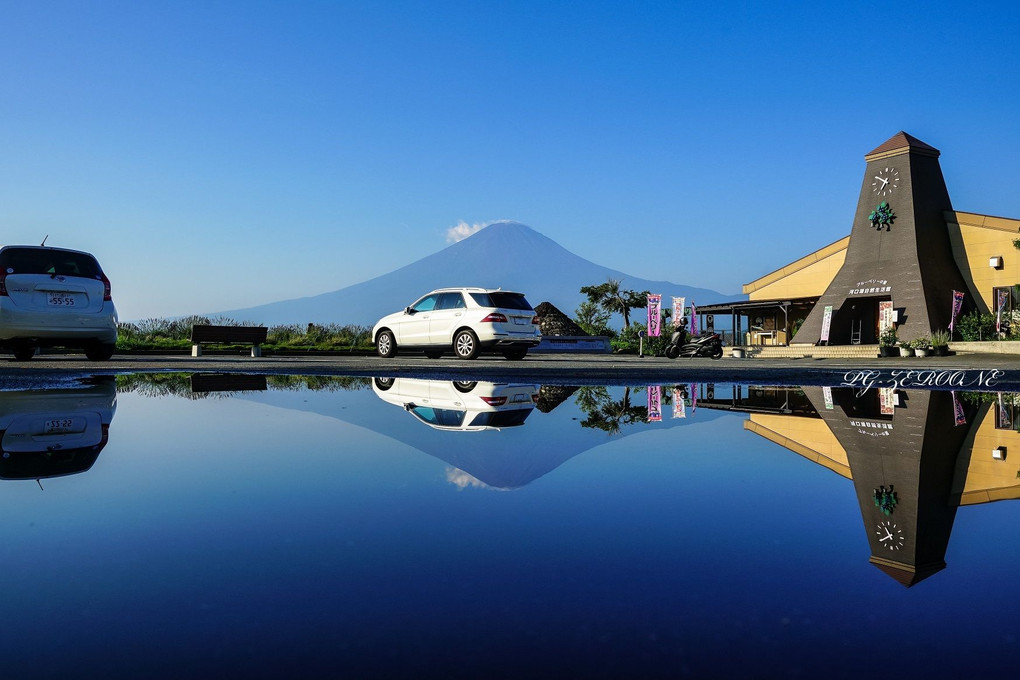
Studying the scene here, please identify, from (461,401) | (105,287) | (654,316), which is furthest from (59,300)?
(654,316)

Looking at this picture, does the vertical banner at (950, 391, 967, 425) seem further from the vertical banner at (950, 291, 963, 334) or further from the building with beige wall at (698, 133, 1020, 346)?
the vertical banner at (950, 291, 963, 334)

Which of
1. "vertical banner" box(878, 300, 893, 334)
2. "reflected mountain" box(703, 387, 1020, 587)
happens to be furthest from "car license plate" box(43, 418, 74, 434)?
"vertical banner" box(878, 300, 893, 334)

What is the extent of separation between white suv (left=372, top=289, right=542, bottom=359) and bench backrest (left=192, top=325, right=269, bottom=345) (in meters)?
6.20

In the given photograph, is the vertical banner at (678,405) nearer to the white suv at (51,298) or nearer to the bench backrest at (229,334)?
the white suv at (51,298)

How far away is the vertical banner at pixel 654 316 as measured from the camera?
3862cm

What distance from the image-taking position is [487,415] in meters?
6.23

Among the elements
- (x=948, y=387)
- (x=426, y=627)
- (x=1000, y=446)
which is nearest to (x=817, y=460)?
(x=1000, y=446)

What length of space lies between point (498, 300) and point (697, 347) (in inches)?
490

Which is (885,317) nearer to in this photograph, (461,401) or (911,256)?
(911,256)

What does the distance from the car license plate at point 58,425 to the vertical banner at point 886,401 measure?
638cm

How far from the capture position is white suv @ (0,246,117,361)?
1228 cm

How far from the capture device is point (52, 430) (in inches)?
201

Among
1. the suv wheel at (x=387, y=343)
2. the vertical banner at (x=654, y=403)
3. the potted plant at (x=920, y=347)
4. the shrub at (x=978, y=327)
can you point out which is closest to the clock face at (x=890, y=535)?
the vertical banner at (x=654, y=403)

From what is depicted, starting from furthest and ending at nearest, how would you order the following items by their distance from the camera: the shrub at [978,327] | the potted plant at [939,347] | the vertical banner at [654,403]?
1. the shrub at [978,327]
2. the potted plant at [939,347]
3. the vertical banner at [654,403]
